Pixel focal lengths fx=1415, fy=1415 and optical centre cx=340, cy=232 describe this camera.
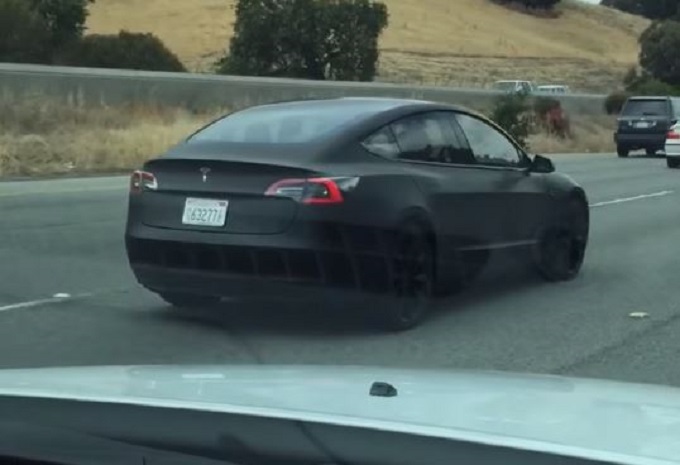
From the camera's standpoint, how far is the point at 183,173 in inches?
356

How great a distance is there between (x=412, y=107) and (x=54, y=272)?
3.72 metres

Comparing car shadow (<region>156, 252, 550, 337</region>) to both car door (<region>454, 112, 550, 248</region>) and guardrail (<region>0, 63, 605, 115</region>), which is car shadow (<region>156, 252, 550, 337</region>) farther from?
guardrail (<region>0, 63, 605, 115</region>)

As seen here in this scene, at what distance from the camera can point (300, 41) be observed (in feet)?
190

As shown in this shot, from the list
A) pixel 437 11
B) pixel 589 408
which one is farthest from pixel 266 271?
pixel 437 11

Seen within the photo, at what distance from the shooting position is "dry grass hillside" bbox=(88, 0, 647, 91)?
79.3 m

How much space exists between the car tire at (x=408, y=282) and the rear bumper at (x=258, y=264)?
11 cm

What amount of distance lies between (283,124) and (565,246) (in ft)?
11.1

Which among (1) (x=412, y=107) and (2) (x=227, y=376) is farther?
(1) (x=412, y=107)

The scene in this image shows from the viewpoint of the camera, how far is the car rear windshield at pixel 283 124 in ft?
30.1

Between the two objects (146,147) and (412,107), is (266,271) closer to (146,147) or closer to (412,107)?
(412,107)

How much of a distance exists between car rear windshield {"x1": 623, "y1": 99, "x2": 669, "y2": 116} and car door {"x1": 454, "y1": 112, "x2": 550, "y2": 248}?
26.7 metres

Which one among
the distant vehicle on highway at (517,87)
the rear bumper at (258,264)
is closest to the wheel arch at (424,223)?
the rear bumper at (258,264)

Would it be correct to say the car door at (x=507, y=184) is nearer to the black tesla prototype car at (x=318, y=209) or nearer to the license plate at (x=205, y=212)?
→ the black tesla prototype car at (x=318, y=209)

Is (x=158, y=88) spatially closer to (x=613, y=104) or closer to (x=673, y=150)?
(x=673, y=150)
